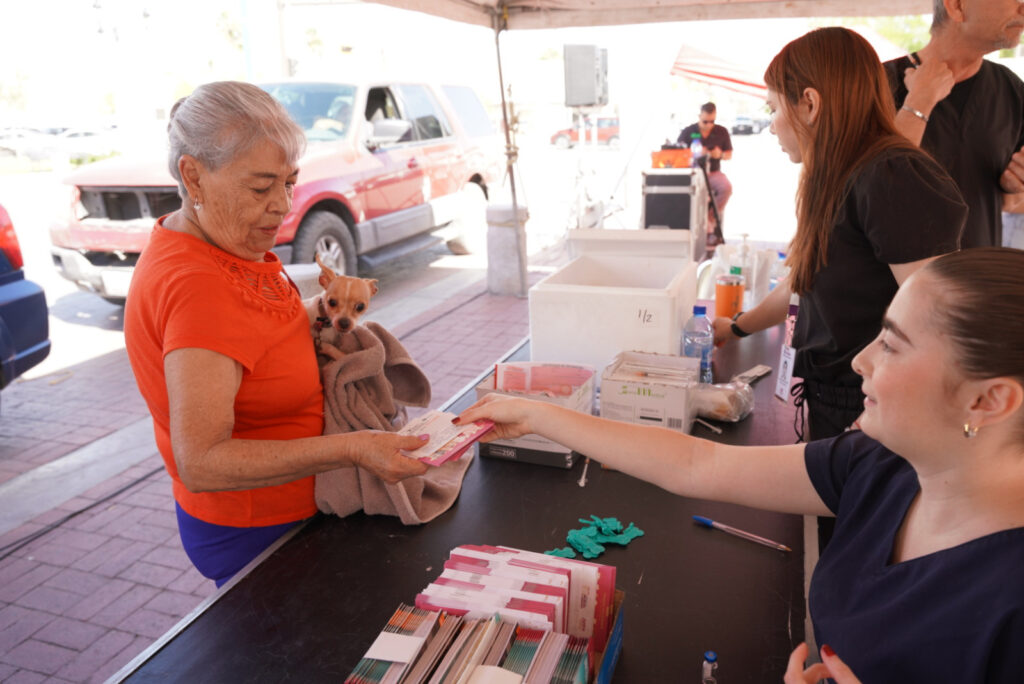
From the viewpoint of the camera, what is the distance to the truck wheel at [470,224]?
9.28 m

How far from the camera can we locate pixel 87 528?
145 inches

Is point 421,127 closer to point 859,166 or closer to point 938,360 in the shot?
point 859,166

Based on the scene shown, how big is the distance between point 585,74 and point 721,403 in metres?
9.14

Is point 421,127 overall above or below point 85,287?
above

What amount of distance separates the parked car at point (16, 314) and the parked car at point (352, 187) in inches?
60.4

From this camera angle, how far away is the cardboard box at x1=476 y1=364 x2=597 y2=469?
1.95 metres

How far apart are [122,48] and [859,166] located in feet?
63.1

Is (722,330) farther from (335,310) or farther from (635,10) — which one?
(635,10)

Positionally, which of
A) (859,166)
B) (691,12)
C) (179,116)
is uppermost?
(691,12)

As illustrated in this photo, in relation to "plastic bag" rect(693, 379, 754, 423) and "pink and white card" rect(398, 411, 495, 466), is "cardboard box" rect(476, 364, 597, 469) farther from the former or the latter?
"plastic bag" rect(693, 379, 754, 423)

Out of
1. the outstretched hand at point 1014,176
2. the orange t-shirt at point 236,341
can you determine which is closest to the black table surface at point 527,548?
the orange t-shirt at point 236,341

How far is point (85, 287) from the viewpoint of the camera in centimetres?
640

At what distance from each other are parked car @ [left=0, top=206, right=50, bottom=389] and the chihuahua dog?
3.46 meters

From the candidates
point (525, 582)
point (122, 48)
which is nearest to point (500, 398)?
point (525, 582)
